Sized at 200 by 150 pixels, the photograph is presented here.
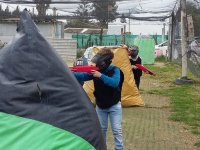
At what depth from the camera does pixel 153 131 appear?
8500mm

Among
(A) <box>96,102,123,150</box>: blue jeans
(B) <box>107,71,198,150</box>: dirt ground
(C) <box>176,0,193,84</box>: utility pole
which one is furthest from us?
(C) <box>176,0,193,84</box>: utility pole

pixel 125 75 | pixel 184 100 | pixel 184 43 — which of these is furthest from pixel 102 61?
pixel 184 43

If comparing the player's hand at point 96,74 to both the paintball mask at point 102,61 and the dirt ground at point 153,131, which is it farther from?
the dirt ground at point 153,131

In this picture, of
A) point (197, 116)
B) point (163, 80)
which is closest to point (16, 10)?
point (163, 80)

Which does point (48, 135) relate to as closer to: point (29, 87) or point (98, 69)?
point (29, 87)

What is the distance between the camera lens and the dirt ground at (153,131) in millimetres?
7437

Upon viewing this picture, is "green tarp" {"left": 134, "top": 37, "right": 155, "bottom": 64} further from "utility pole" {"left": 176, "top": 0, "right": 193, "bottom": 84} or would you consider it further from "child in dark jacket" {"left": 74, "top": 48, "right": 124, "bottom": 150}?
"child in dark jacket" {"left": 74, "top": 48, "right": 124, "bottom": 150}

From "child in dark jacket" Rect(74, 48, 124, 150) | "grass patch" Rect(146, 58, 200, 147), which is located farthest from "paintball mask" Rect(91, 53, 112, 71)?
"grass patch" Rect(146, 58, 200, 147)

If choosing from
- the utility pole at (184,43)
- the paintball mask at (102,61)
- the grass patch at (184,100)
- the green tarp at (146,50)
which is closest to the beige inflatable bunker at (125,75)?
the grass patch at (184,100)

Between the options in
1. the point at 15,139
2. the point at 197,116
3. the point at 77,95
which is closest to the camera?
the point at 15,139

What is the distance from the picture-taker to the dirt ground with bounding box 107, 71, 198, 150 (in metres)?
7.44

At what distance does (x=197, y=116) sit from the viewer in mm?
10148

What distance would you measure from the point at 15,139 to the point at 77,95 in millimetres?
563

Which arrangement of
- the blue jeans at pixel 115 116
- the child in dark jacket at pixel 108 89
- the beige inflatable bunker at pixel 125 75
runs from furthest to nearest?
the beige inflatable bunker at pixel 125 75, the blue jeans at pixel 115 116, the child in dark jacket at pixel 108 89
